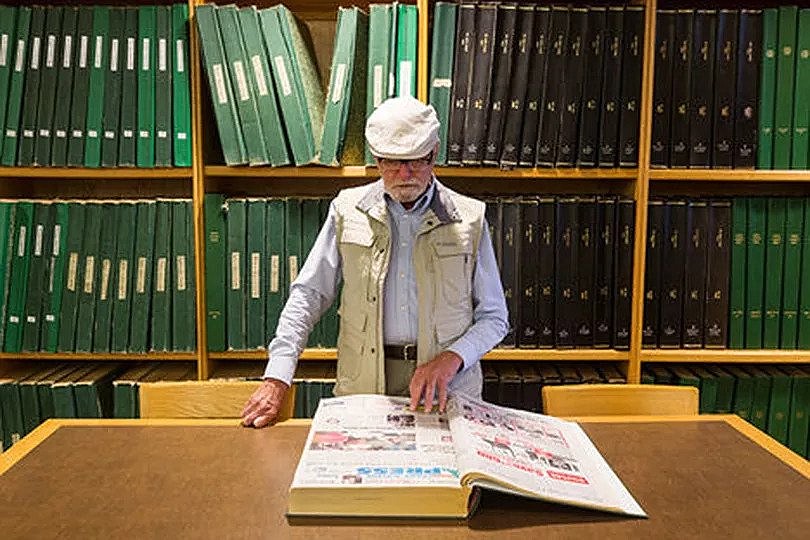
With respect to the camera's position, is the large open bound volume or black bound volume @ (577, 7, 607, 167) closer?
the large open bound volume

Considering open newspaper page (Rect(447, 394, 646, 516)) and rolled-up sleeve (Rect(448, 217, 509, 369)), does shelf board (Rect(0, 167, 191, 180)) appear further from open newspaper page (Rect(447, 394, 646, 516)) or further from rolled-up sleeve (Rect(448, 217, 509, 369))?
open newspaper page (Rect(447, 394, 646, 516))

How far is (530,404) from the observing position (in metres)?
2.36

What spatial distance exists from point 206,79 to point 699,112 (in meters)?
1.42

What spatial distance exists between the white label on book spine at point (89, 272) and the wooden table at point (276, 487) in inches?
35.1

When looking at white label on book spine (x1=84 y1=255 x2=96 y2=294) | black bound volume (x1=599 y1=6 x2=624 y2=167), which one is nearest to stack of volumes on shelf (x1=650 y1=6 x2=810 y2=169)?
black bound volume (x1=599 y1=6 x2=624 y2=167)

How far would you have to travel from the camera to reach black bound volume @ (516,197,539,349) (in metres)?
2.31

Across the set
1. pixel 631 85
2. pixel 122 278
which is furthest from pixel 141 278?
pixel 631 85

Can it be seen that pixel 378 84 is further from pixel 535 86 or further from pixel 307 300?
pixel 307 300

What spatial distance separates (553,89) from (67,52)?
4.57ft

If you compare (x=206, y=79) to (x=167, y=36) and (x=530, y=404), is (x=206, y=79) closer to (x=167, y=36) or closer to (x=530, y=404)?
(x=167, y=36)

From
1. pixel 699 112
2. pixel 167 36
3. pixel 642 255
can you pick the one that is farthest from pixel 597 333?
pixel 167 36

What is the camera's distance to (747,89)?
2258mm

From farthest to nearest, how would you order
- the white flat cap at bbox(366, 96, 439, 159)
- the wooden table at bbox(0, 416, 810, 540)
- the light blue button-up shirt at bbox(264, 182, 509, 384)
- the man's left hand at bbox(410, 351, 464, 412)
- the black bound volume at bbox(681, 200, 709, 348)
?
1. the black bound volume at bbox(681, 200, 709, 348)
2. the light blue button-up shirt at bbox(264, 182, 509, 384)
3. the white flat cap at bbox(366, 96, 439, 159)
4. the man's left hand at bbox(410, 351, 464, 412)
5. the wooden table at bbox(0, 416, 810, 540)

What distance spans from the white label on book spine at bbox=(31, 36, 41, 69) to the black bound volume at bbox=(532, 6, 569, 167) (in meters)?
1.45
